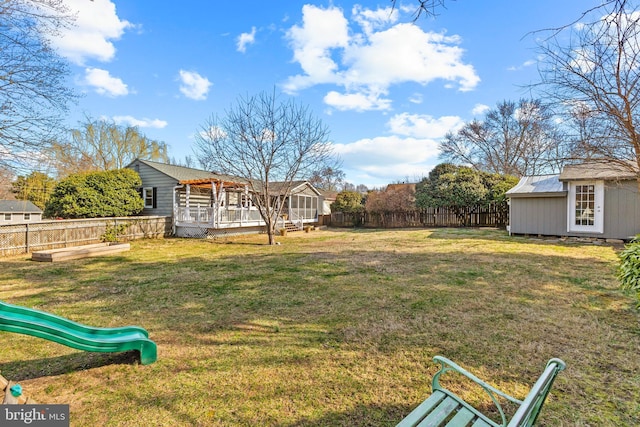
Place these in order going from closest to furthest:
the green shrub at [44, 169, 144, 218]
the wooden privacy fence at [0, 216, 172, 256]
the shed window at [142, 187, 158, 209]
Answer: the wooden privacy fence at [0, 216, 172, 256], the green shrub at [44, 169, 144, 218], the shed window at [142, 187, 158, 209]

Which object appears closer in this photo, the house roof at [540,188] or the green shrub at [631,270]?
the green shrub at [631,270]

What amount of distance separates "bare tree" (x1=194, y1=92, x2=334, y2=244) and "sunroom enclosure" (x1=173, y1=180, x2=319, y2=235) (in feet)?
3.74

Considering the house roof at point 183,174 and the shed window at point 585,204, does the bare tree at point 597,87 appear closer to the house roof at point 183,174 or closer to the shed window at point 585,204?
the shed window at point 585,204

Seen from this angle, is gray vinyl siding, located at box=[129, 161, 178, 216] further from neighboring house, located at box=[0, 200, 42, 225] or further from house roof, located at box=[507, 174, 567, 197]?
house roof, located at box=[507, 174, 567, 197]

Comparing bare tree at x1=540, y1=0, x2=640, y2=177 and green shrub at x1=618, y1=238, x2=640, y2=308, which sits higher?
bare tree at x1=540, y1=0, x2=640, y2=177

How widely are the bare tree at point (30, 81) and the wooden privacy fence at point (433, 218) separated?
18.6 m

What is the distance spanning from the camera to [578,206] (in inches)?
469

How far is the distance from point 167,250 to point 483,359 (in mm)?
10889

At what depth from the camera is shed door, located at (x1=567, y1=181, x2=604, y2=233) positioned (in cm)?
1141

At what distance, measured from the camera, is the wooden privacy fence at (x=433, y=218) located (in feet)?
60.2

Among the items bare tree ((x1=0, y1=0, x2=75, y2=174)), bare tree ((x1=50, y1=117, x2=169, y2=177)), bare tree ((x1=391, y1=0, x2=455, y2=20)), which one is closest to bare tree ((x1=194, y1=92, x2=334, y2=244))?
bare tree ((x1=0, y1=0, x2=75, y2=174))

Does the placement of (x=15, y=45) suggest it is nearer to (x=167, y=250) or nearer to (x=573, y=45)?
(x=167, y=250)

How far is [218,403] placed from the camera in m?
2.28

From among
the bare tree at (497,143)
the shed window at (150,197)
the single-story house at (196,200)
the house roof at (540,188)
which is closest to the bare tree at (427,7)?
the single-story house at (196,200)
